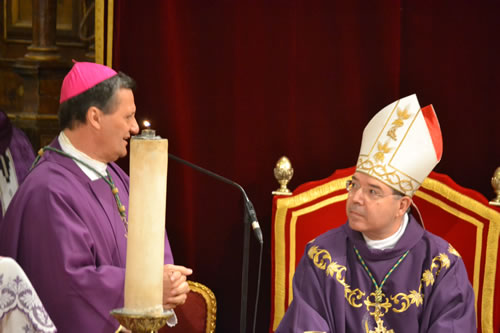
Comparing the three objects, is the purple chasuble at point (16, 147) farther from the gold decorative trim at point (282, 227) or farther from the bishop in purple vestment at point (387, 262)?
the bishop in purple vestment at point (387, 262)

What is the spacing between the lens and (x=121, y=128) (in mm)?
2941

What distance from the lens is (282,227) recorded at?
3572mm

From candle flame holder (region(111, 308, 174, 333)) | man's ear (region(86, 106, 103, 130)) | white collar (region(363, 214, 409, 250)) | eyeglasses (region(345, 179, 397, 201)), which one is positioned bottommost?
white collar (region(363, 214, 409, 250))

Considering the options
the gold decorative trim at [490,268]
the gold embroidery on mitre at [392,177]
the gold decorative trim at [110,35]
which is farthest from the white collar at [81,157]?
the gold decorative trim at [490,268]

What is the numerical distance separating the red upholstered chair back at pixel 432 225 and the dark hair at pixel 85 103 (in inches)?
39.2

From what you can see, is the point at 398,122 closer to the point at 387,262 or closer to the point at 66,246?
the point at 387,262

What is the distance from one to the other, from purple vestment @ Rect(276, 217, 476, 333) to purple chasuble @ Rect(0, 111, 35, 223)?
5.90ft

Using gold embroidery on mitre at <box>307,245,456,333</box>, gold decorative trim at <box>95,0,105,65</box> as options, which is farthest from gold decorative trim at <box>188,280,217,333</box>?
gold decorative trim at <box>95,0,105,65</box>

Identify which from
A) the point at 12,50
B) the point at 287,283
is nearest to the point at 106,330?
the point at 287,283

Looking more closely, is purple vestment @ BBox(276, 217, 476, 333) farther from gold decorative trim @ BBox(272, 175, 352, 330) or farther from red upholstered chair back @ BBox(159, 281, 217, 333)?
red upholstered chair back @ BBox(159, 281, 217, 333)

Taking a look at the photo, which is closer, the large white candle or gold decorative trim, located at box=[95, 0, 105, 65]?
the large white candle

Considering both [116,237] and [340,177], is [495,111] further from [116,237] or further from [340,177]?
[116,237]

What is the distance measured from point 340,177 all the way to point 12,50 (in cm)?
249

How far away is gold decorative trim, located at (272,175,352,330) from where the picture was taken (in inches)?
141
